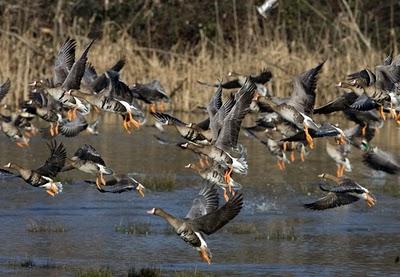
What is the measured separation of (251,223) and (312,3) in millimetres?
23284

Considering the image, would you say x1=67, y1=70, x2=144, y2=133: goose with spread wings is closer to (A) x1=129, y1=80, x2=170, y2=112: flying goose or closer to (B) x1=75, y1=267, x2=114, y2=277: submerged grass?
(A) x1=129, y1=80, x2=170, y2=112: flying goose

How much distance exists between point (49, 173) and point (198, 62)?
14.8m

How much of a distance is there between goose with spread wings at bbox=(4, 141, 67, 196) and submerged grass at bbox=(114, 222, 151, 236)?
2.72 feet

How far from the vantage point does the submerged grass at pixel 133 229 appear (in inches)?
555

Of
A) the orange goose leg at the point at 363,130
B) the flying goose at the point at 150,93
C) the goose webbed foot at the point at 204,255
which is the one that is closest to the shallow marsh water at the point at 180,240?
the goose webbed foot at the point at 204,255

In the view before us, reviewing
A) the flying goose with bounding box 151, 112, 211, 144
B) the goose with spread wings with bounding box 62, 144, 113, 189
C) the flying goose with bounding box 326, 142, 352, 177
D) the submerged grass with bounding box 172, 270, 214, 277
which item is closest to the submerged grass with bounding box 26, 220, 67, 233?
the goose with spread wings with bounding box 62, 144, 113, 189

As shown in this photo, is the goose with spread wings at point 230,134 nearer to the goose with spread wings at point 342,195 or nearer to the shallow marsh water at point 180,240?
the shallow marsh water at point 180,240

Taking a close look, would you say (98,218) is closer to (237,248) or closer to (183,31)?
(237,248)

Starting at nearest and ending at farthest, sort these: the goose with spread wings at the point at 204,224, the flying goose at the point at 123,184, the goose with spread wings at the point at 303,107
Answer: the goose with spread wings at the point at 204,224 < the goose with spread wings at the point at 303,107 < the flying goose at the point at 123,184

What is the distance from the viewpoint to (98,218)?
15.2 metres

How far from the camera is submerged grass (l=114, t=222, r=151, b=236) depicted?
14.1 m

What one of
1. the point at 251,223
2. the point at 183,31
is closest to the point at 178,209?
the point at 251,223

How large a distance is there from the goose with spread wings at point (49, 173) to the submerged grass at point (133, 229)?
829 mm

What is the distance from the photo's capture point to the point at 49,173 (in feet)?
46.8
